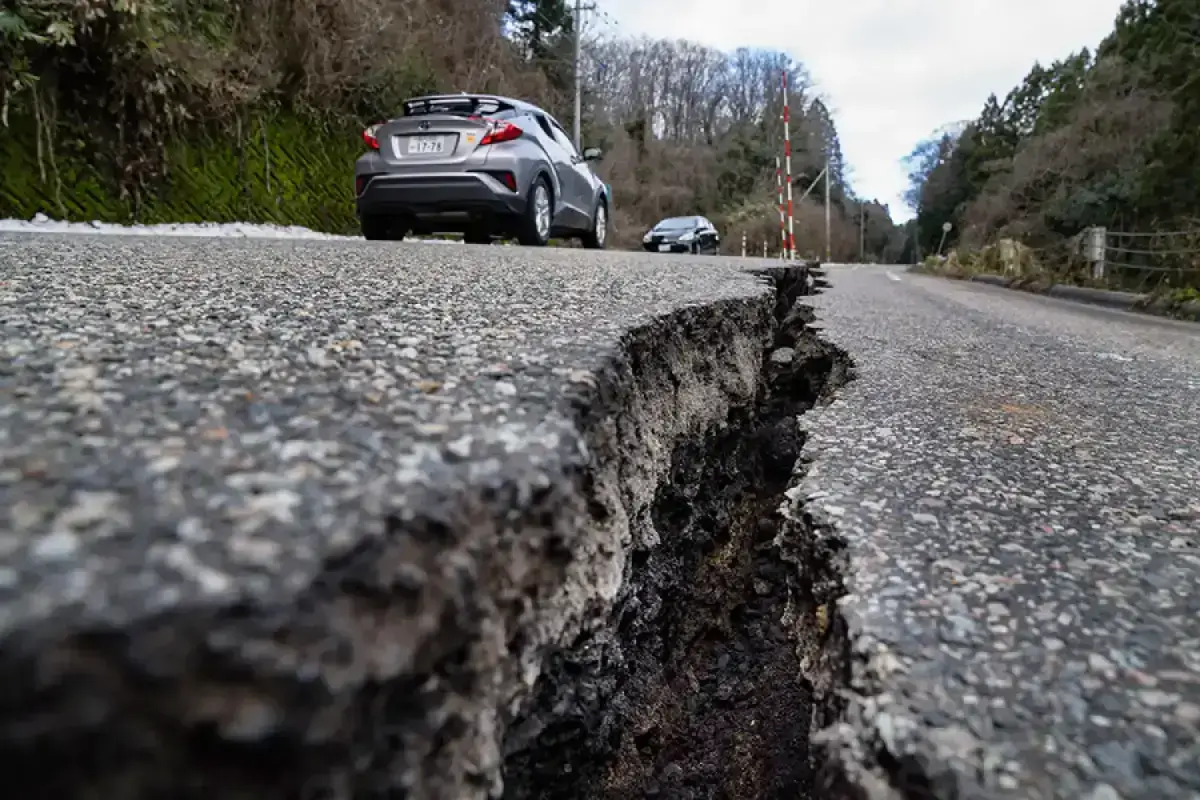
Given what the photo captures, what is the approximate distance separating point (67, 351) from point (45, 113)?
618 centimetres

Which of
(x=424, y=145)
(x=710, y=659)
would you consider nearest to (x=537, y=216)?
(x=424, y=145)

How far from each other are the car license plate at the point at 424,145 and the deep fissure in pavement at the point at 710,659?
391cm

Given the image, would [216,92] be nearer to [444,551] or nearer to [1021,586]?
[444,551]

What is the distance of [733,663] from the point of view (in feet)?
5.40

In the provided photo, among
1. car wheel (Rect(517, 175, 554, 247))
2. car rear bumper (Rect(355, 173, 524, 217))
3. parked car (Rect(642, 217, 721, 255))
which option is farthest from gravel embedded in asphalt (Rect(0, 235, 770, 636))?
parked car (Rect(642, 217, 721, 255))

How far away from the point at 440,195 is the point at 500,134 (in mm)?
641

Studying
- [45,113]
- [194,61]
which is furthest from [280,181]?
[45,113]

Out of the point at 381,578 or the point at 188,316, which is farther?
the point at 188,316

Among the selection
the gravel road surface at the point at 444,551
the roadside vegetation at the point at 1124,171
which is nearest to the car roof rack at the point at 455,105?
the gravel road surface at the point at 444,551

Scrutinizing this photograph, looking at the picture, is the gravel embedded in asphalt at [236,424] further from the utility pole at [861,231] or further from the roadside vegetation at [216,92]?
the utility pole at [861,231]

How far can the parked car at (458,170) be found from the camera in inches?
210

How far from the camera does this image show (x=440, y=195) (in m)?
5.36

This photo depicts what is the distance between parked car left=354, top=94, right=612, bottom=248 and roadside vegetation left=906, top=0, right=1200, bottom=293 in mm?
5320

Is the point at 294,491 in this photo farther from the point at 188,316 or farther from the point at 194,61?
the point at 194,61
